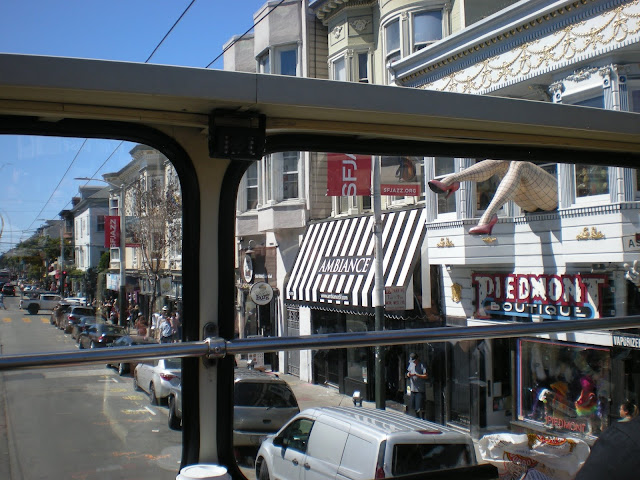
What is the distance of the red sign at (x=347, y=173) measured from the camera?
10.0 feet

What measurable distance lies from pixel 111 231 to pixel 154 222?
0.58 ft

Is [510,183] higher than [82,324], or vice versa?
[510,183]

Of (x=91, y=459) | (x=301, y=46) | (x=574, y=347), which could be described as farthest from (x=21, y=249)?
(x=301, y=46)

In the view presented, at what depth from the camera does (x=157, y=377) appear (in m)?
2.50

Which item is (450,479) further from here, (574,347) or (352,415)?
(574,347)

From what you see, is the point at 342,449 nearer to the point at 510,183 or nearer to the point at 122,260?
the point at 122,260

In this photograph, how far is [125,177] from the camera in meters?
2.64

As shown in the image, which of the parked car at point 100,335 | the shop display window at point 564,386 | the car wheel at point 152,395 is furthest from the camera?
the shop display window at point 564,386

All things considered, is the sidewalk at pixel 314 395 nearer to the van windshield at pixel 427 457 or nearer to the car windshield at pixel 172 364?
the van windshield at pixel 427 457

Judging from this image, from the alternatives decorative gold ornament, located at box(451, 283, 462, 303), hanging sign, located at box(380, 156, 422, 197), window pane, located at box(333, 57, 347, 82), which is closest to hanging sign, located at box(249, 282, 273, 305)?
hanging sign, located at box(380, 156, 422, 197)

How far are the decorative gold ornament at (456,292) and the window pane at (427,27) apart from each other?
→ 12317 millimetres

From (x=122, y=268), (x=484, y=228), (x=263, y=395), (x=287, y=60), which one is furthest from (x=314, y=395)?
(x=287, y=60)

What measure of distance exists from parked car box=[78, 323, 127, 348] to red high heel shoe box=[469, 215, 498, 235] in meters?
1.98

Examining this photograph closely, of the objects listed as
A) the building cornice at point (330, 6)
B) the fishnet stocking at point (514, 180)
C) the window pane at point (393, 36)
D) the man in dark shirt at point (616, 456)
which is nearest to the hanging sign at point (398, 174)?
the fishnet stocking at point (514, 180)
